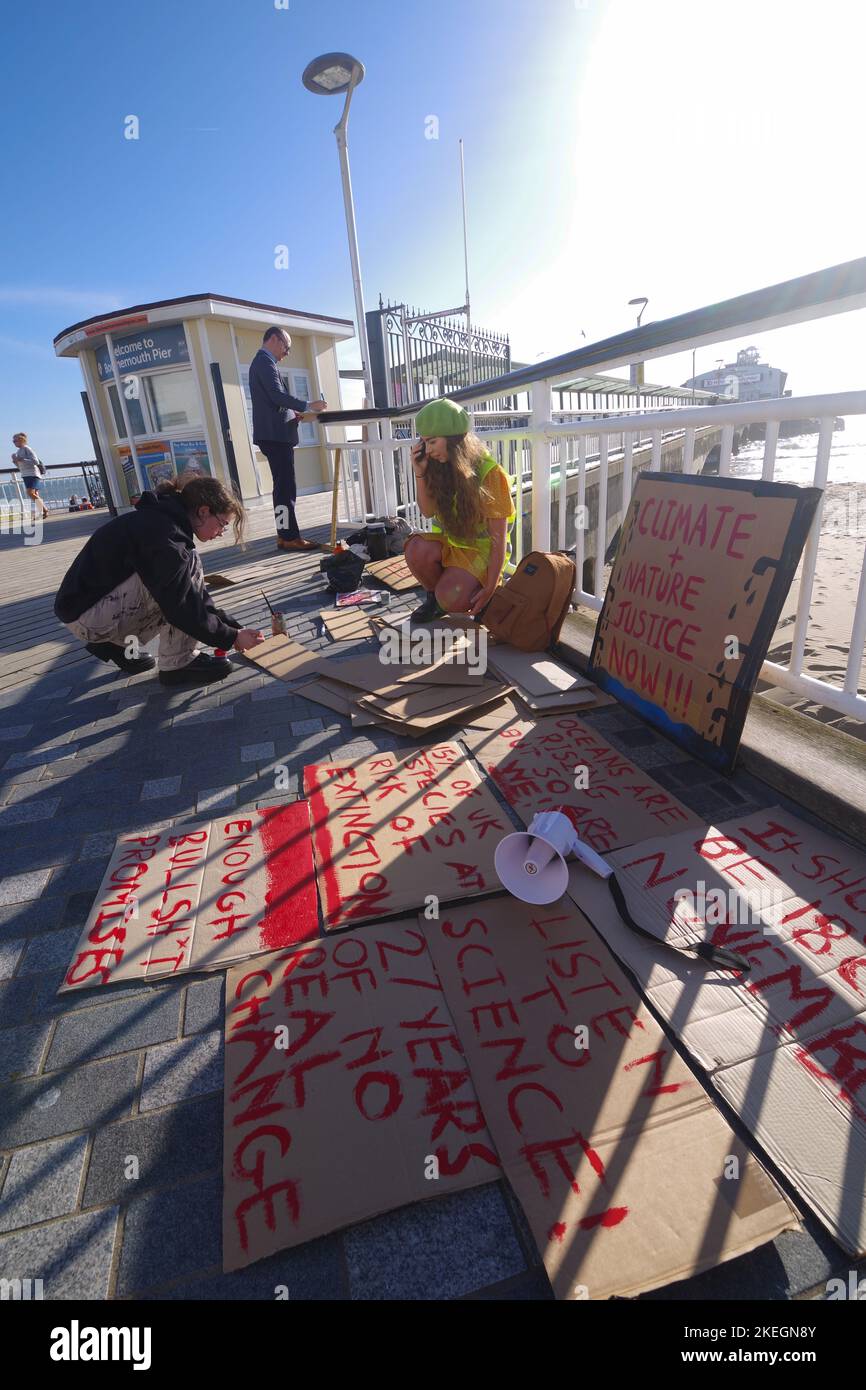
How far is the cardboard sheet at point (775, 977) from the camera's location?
118cm

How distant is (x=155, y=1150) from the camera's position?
126cm

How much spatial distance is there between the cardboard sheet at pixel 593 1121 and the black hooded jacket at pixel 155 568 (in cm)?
230

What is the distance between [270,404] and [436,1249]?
23.0 feet

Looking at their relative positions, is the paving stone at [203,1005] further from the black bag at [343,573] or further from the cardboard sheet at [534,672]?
the black bag at [343,573]

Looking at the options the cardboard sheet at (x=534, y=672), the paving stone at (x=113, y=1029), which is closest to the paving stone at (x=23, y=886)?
the paving stone at (x=113, y=1029)

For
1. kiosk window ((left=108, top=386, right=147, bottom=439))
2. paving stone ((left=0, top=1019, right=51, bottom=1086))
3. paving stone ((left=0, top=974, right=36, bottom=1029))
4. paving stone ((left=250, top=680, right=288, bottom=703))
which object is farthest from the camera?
kiosk window ((left=108, top=386, right=147, bottom=439))

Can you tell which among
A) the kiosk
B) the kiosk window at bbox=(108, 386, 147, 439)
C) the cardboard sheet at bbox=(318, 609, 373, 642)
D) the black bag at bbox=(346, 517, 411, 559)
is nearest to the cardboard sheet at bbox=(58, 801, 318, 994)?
the cardboard sheet at bbox=(318, 609, 373, 642)

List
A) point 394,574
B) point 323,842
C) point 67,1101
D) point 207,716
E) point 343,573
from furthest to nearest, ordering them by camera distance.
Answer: point 394,574 < point 343,573 < point 207,716 < point 323,842 < point 67,1101

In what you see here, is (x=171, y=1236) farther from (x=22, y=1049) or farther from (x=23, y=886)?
(x=23, y=886)

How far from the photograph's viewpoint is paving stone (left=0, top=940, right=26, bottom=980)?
1719 mm

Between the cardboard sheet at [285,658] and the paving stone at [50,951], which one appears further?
the cardboard sheet at [285,658]

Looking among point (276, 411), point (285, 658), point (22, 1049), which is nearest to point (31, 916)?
point (22, 1049)

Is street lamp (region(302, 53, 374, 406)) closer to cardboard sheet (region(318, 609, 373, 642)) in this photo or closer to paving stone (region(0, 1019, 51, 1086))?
cardboard sheet (region(318, 609, 373, 642))

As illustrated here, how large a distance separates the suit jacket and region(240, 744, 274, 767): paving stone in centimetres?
478
